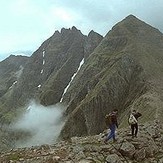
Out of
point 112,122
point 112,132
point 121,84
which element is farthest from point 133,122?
point 121,84

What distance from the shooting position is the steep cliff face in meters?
112

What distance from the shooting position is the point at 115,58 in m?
156

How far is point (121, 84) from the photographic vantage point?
5226 inches

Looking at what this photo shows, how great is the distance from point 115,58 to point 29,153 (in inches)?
4816

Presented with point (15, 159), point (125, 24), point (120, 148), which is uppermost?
point (125, 24)

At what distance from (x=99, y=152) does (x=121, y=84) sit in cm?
9919

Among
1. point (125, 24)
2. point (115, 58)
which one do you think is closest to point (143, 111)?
point (115, 58)

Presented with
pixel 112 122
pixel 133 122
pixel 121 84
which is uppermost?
pixel 121 84

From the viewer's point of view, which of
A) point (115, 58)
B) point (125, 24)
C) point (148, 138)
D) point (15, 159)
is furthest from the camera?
point (125, 24)

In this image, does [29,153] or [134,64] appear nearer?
[29,153]

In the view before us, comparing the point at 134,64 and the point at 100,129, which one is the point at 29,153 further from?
the point at 134,64

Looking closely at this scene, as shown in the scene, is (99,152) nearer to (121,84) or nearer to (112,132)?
(112,132)

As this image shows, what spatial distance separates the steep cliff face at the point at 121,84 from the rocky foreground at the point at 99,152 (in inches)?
1846

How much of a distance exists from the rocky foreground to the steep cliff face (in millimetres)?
46884
